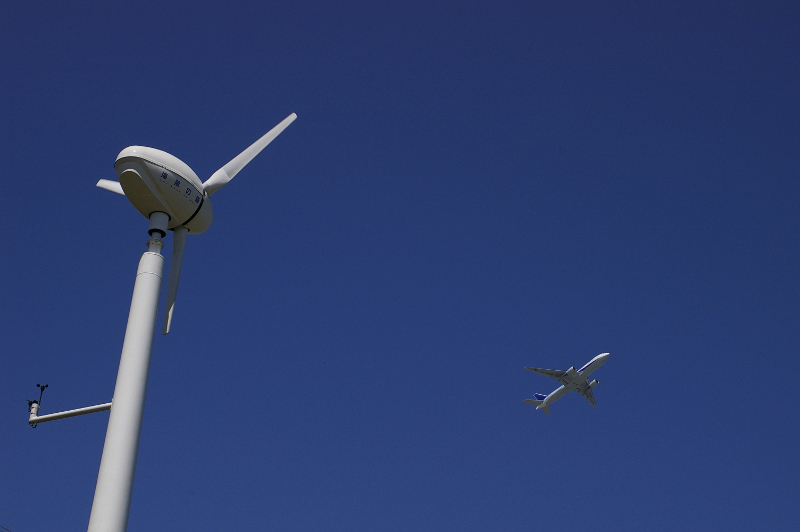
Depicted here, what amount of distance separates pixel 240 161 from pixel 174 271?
20.9 ft

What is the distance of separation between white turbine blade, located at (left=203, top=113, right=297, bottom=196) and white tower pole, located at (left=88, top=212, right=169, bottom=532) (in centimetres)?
512

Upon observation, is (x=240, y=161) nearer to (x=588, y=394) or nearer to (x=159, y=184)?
(x=159, y=184)

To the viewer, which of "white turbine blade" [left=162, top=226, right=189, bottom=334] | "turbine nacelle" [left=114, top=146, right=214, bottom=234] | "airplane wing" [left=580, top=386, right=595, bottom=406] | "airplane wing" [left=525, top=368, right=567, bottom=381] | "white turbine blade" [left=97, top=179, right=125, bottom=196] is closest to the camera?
"turbine nacelle" [left=114, top=146, right=214, bottom=234]

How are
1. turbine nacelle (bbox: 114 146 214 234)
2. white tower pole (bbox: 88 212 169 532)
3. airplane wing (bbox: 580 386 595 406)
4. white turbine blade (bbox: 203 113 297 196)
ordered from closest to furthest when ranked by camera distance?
white tower pole (bbox: 88 212 169 532) → turbine nacelle (bbox: 114 146 214 234) → white turbine blade (bbox: 203 113 297 196) → airplane wing (bbox: 580 386 595 406)

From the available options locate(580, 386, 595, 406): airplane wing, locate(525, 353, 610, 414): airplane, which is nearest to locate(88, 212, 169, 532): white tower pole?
locate(525, 353, 610, 414): airplane

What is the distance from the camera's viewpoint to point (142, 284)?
23.7 metres

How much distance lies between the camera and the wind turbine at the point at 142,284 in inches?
790

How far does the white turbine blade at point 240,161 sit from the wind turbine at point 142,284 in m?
0.05

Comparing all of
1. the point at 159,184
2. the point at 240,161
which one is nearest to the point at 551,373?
the point at 240,161

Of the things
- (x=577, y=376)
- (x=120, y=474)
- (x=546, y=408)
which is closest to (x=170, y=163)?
(x=120, y=474)

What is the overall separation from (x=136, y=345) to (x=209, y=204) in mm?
7320

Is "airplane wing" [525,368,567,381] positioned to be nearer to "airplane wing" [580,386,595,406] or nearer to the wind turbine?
"airplane wing" [580,386,595,406]

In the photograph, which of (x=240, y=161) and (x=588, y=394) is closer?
(x=240, y=161)

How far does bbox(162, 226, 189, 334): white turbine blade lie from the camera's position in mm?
27297
